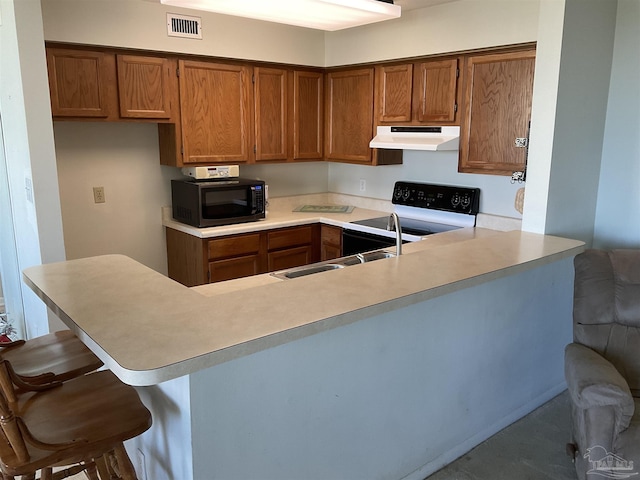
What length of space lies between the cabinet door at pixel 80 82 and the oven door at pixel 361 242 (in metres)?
1.86

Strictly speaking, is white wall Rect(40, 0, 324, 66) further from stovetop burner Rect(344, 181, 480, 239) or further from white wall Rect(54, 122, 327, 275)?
stovetop burner Rect(344, 181, 480, 239)

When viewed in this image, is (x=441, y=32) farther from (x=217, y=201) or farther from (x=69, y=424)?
(x=69, y=424)

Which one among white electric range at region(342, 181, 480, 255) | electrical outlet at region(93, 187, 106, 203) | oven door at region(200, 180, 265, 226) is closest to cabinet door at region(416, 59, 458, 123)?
white electric range at region(342, 181, 480, 255)

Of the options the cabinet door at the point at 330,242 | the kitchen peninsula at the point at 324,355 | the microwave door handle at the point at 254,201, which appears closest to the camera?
the kitchen peninsula at the point at 324,355

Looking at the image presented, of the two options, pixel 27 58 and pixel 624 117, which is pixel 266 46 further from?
pixel 624 117

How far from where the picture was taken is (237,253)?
3719 mm

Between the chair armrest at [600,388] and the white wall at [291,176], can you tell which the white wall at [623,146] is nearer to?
the chair armrest at [600,388]

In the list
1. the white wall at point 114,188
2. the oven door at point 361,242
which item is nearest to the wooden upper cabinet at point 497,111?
the oven door at point 361,242

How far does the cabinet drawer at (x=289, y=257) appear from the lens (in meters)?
3.93

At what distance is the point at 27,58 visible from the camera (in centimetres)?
248

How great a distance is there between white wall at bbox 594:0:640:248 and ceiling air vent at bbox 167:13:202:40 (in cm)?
258

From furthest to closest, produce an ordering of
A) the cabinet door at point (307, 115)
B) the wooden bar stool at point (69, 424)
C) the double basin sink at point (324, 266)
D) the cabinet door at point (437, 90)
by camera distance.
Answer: the cabinet door at point (307, 115)
the cabinet door at point (437, 90)
the double basin sink at point (324, 266)
the wooden bar stool at point (69, 424)

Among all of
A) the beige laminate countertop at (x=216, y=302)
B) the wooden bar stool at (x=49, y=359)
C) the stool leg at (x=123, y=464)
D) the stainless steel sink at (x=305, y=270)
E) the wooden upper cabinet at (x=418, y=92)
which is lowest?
the stool leg at (x=123, y=464)

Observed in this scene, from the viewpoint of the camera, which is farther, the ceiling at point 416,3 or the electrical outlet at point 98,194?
the electrical outlet at point 98,194
